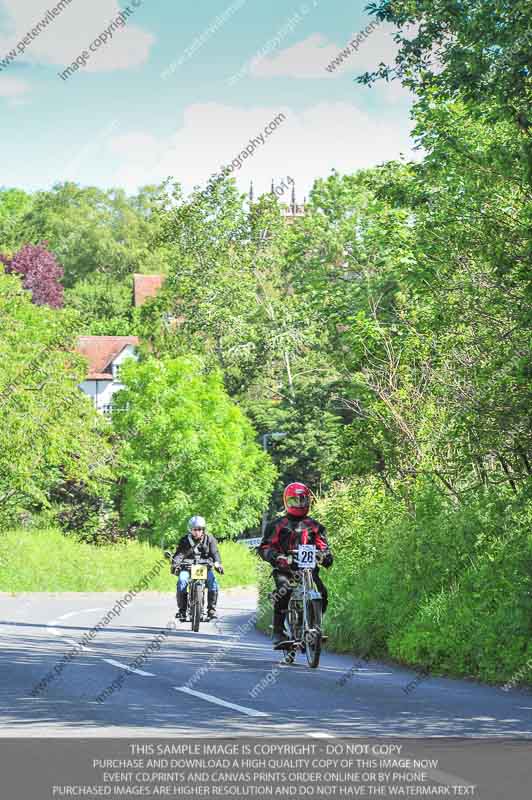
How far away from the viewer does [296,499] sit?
16.1 meters

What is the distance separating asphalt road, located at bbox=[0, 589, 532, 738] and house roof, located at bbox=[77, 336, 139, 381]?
74632 millimetres

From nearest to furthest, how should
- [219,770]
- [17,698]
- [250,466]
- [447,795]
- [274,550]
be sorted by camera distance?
1. [447,795]
2. [219,770]
3. [17,698]
4. [274,550]
5. [250,466]

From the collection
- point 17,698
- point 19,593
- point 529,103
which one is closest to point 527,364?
point 529,103

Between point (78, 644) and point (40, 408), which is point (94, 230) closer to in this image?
point (40, 408)

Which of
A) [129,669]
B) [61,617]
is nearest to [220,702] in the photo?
[129,669]

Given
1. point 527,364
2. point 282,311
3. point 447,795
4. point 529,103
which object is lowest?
point 447,795

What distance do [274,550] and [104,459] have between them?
148 ft

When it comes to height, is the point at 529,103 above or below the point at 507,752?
above

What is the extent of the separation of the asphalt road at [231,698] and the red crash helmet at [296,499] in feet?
5.95

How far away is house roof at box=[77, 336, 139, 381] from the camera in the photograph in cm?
9831

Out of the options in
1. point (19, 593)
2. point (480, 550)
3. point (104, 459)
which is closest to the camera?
point (480, 550)

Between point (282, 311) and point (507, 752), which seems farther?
point (282, 311)

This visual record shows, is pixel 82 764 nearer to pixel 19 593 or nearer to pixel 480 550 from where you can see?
pixel 480 550

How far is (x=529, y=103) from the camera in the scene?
1644 centimetres
